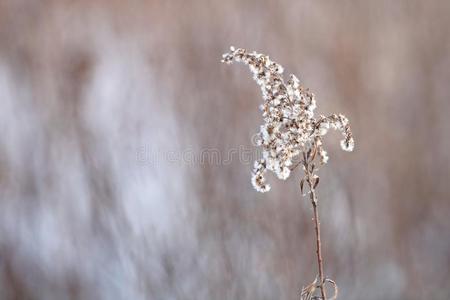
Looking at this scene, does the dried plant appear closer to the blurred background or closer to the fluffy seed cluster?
the fluffy seed cluster

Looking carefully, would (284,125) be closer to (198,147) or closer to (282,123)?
(282,123)

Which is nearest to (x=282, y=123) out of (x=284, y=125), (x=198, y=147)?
(x=284, y=125)

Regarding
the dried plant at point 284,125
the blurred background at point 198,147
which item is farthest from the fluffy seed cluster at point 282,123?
the blurred background at point 198,147

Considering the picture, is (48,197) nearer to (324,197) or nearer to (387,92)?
(324,197)

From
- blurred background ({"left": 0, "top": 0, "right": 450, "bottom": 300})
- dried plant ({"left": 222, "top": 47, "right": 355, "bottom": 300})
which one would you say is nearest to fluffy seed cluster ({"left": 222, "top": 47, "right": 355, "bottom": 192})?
dried plant ({"left": 222, "top": 47, "right": 355, "bottom": 300})

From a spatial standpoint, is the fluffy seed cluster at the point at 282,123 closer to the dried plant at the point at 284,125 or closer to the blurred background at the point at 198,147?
the dried plant at the point at 284,125

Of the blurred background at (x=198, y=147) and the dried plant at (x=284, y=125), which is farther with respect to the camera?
the blurred background at (x=198, y=147)
